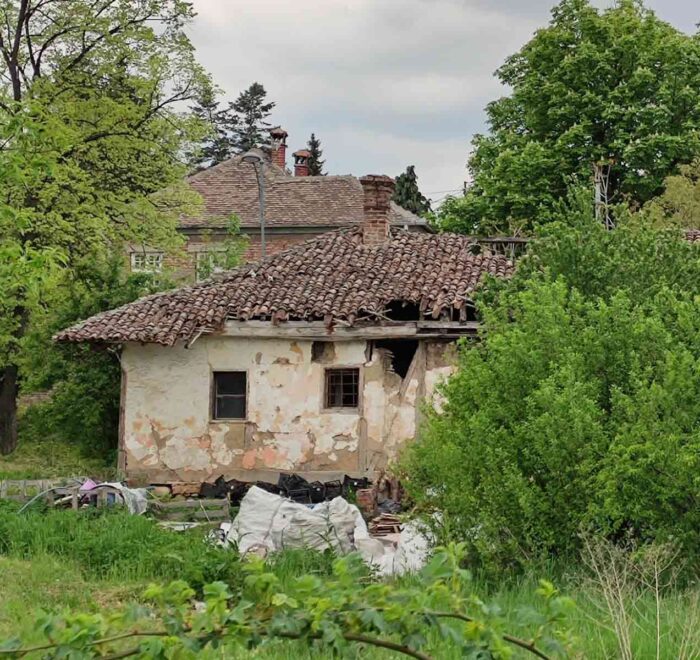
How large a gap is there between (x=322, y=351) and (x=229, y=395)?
6.67 ft

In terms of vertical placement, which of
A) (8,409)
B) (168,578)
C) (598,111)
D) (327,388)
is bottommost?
(168,578)

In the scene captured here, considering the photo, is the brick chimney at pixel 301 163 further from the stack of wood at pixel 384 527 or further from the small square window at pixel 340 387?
the stack of wood at pixel 384 527

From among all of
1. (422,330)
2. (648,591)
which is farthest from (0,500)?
(648,591)

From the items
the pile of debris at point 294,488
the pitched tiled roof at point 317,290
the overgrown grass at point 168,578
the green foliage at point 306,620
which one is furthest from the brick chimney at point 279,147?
the green foliage at point 306,620

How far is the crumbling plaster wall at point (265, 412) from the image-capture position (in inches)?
713

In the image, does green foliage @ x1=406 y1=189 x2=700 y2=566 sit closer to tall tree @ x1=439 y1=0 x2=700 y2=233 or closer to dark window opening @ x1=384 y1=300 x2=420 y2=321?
dark window opening @ x1=384 y1=300 x2=420 y2=321

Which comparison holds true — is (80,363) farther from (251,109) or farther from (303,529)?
(251,109)

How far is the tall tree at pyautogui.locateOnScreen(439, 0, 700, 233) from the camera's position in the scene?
2823 centimetres

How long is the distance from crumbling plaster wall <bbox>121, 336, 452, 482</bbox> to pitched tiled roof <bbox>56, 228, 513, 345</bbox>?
601 millimetres

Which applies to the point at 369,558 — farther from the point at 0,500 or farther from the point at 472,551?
the point at 0,500

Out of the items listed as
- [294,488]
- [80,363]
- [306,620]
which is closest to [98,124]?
[80,363]

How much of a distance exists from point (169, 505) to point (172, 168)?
1121cm

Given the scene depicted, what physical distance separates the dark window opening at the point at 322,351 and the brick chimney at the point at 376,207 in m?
3.57

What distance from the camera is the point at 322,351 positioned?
60.4 feet
